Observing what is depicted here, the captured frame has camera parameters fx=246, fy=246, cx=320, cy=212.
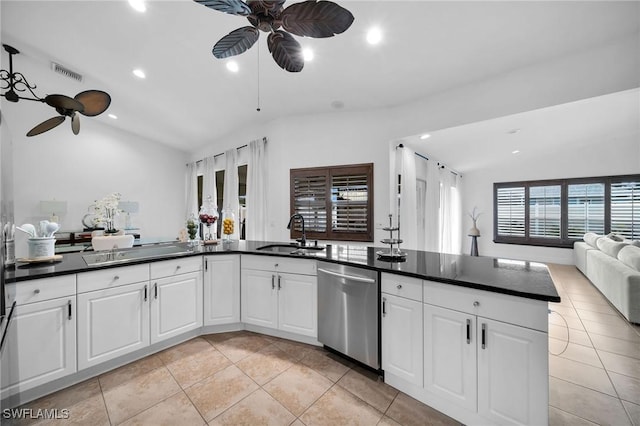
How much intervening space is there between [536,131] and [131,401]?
5.44 m

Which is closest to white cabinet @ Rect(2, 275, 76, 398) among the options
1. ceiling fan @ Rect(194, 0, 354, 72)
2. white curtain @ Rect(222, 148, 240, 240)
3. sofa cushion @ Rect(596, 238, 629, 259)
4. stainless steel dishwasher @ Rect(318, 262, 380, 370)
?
→ stainless steel dishwasher @ Rect(318, 262, 380, 370)

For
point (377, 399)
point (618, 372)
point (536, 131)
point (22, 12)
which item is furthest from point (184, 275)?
point (536, 131)

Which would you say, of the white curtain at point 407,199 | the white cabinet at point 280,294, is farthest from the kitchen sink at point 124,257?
the white curtain at point 407,199

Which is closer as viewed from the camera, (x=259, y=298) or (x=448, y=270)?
(x=448, y=270)

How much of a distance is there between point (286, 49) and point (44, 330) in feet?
7.94

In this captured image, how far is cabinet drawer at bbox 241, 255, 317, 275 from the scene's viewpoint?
2.31 meters

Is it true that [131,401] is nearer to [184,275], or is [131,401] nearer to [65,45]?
[184,275]

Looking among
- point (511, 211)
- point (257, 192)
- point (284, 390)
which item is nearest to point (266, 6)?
point (284, 390)

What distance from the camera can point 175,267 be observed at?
231cm

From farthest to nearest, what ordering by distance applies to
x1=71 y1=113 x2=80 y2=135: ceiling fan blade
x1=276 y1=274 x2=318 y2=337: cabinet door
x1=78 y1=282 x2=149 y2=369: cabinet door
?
1. x1=276 y1=274 x2=318 y2=337: cabinet door
2. x1=71 y1=113 x2=80 y2=135: ceiling fan blade
3. x1=78 y1=282 x2=149 y2=369: cabinet door

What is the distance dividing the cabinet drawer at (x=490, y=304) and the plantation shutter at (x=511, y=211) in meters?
6.51

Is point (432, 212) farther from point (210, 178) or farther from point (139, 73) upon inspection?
Result: point (139, 73)

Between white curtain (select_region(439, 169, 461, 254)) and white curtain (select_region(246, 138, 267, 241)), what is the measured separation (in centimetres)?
345

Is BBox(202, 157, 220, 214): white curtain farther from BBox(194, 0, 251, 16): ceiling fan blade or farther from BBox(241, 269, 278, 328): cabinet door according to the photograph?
BBox(194, 0, 251, 16): ceiling fan blade
